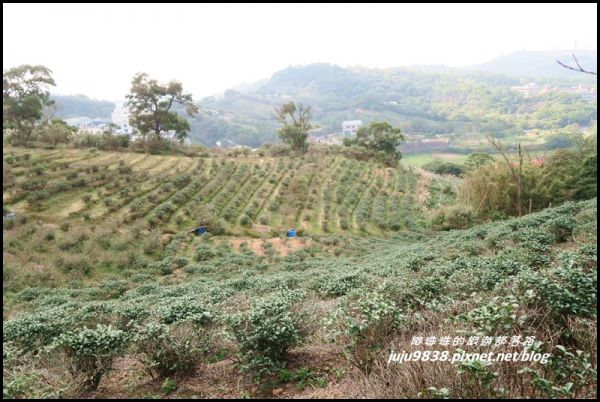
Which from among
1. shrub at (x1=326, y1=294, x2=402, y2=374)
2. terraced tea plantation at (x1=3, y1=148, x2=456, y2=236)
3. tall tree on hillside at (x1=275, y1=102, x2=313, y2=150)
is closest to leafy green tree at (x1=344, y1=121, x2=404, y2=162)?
tall tree on hillside at (x1=275, y1=102, x2=313, y2=150)

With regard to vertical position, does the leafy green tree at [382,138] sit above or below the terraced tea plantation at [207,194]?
above

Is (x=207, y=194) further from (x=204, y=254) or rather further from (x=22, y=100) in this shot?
(x=22, y=100)

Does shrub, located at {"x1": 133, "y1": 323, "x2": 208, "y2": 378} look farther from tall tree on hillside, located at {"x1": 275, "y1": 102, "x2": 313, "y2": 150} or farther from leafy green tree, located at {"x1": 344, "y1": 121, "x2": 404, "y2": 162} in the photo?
leafy green tree, located at {"x1": 344, "y1": 121, "x2": 404, "y2": 162}

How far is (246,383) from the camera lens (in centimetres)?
418

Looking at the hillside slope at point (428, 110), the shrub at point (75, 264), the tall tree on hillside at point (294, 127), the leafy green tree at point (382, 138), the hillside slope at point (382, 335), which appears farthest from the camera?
the hillside slope at point (428, 110)

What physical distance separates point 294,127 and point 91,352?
46.5 metres

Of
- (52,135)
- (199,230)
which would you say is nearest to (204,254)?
(199,230)

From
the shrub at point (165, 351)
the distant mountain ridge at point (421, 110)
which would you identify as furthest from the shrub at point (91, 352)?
the distant mountain ridge at point (421, 110)

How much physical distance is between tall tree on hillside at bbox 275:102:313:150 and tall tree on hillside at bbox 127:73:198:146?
1358 centimetres

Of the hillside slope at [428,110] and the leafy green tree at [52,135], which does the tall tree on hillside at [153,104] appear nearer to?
the leafy green tree at [52,135]

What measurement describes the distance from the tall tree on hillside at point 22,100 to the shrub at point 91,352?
108 feet

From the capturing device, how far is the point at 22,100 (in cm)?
3070

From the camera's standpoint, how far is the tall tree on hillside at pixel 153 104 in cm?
3766

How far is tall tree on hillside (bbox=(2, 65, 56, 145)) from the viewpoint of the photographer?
29953mm
